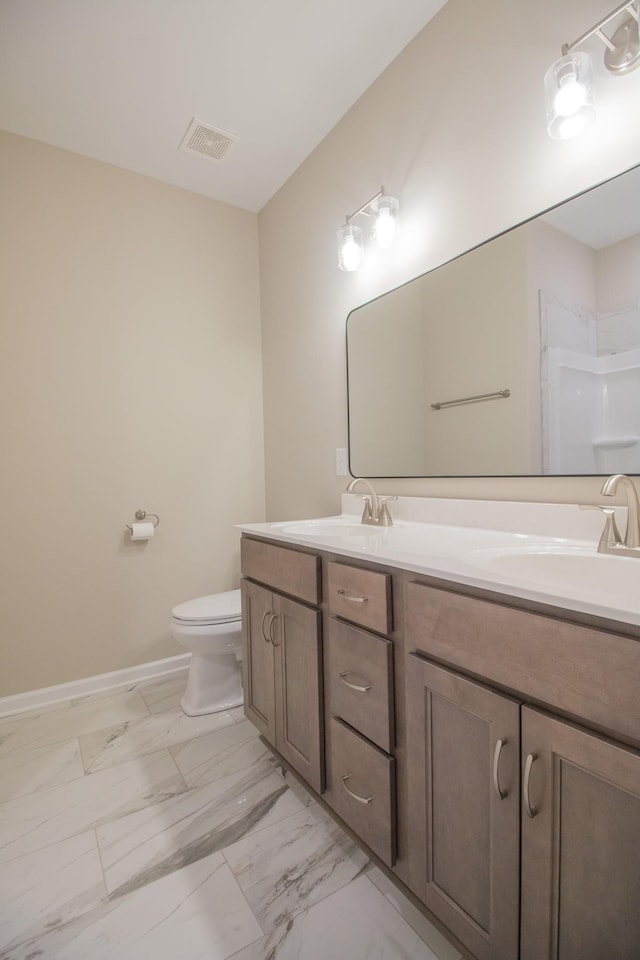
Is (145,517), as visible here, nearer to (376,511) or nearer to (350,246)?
(376,511)

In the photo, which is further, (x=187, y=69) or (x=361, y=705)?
(x=187, y=69)

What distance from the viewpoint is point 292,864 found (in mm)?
1177

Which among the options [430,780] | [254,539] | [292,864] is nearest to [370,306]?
[254,539]

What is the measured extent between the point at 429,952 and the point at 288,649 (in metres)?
0.74

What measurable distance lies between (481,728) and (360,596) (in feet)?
1.27

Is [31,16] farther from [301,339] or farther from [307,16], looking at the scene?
[301,339]

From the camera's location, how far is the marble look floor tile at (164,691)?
6.72 ft

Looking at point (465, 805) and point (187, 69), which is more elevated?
point (187, 69)

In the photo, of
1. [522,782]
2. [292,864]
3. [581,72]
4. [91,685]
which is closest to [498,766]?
[522,782]

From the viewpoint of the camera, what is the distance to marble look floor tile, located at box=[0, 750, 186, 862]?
1.31 metres

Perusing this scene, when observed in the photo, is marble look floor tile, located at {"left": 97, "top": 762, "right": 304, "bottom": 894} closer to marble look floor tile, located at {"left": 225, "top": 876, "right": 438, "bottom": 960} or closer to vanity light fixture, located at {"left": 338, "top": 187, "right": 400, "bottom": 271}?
marble look floor tile, located at {"left": 225, "top": 876, "right": 438, "bottom": 960}

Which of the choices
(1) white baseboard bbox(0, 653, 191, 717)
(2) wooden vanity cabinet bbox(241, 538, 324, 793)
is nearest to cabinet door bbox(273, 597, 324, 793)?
(2) wooden vanity cabinet bbox(241, 538, 324, 793)

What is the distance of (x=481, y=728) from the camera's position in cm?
79

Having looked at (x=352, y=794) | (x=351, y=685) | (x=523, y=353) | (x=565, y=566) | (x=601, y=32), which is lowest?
(x=352, y=794)
